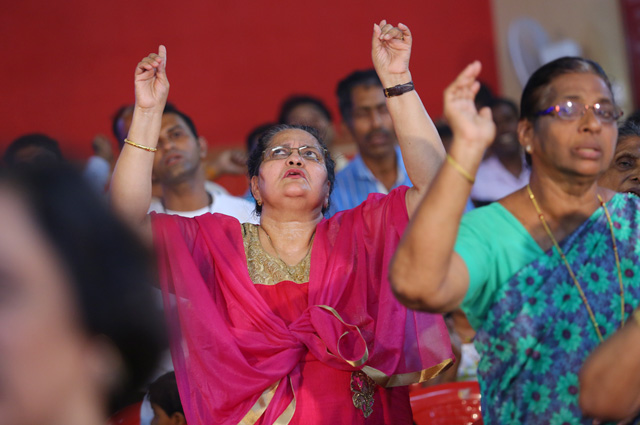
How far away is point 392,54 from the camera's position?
8.09 ft

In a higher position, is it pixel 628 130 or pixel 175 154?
pixel 175 154

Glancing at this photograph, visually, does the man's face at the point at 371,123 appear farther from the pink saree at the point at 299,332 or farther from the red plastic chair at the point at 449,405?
the pink saree at the point at 299,332

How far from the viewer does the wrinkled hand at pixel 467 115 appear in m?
1.61

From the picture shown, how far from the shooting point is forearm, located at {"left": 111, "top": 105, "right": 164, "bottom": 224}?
2465 millimetres

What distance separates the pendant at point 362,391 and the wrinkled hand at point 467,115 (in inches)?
43.3

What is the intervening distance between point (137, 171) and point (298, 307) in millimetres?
728

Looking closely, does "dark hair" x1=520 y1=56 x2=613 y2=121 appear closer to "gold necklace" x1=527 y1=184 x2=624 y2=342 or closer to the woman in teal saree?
the woman in teal saree

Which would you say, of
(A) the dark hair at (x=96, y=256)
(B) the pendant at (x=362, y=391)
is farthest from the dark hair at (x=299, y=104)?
(A) the dark hair at (x=96, y=256)

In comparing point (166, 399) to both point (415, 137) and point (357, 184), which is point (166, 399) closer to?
point (415, 137)

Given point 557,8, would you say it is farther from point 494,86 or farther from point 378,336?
point 378,336

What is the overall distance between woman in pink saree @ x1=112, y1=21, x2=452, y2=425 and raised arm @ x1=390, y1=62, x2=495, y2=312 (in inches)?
28.1

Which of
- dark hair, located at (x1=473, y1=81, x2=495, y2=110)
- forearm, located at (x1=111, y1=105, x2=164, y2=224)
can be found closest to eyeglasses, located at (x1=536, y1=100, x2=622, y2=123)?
forearm, located at (x1=111, y1=105, x2=164, y2=224)

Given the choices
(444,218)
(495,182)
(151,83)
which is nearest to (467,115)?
(444,218)

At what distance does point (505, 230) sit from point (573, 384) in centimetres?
41
